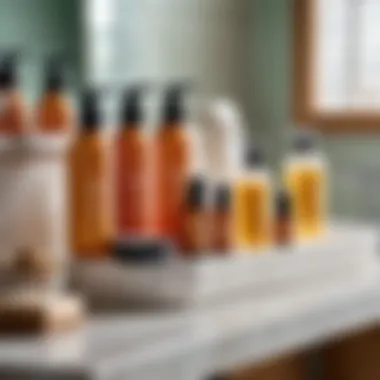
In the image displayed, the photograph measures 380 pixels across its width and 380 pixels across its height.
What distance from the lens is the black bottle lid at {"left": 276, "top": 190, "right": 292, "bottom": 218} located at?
172 centimetres

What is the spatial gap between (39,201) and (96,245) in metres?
0.13

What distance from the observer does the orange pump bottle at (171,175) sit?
1.61 m

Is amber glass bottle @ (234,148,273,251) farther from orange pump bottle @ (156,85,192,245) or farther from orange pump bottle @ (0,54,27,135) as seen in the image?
orange pump bottle @ (0,54,27,135)

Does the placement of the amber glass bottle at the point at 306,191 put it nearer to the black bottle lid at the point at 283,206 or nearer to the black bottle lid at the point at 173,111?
the black bottle lid at the point at 283,206

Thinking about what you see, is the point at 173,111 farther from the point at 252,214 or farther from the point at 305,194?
the point at 305,194

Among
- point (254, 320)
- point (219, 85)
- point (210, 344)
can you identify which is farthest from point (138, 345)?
point (219, 85)

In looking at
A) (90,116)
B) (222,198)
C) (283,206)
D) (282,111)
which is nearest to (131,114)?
(90,116)

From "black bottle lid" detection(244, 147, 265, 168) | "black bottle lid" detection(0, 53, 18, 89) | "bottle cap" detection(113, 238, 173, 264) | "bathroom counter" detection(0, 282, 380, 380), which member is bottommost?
"bathroom counter" detection(0, 282, 380, 380)

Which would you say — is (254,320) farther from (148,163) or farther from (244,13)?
(244,13)

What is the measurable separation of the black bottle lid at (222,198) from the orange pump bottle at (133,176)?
0.09 m

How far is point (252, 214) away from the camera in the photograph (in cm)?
170

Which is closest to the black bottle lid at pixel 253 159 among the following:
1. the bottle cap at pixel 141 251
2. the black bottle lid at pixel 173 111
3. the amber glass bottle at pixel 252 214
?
the amber glass bottle at pixel 252 214

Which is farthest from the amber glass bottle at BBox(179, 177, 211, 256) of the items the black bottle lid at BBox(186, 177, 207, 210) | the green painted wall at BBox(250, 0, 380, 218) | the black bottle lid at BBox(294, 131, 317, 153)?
the green painted wall at BBox(250, 0, 380, 218)

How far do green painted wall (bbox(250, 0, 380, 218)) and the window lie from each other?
0.02m
